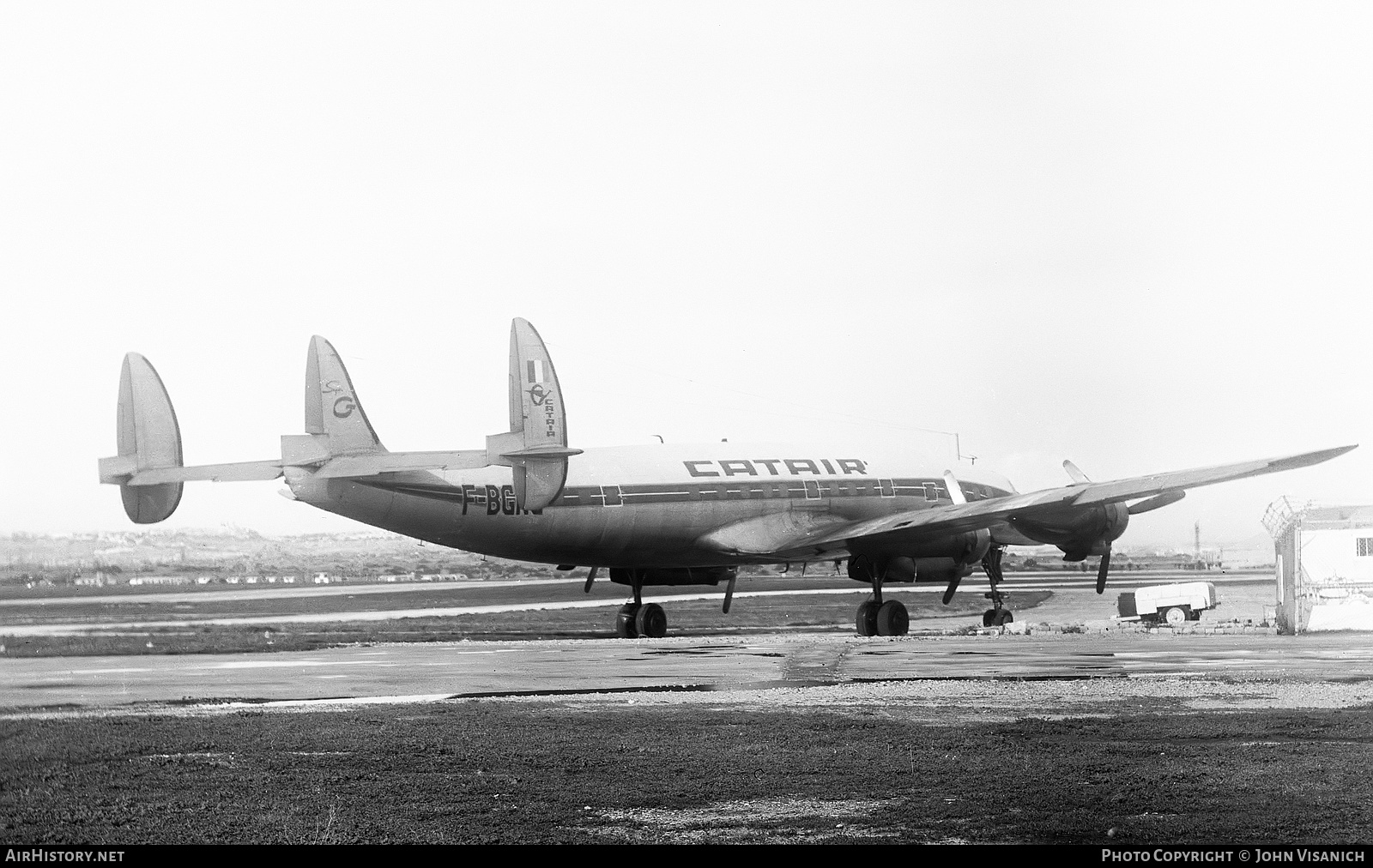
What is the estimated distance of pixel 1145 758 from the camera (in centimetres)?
1297

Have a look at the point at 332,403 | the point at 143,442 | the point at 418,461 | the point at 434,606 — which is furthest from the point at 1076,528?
the point at 434,606

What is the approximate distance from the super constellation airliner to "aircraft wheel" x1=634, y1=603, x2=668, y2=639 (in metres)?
0.04

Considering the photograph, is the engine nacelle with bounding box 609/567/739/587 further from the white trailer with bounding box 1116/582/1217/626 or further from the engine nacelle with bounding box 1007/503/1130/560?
the white trailer with bounding box 1116/582/1217/626

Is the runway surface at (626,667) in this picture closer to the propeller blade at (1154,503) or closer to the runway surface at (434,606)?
the runway surface at (434,606)

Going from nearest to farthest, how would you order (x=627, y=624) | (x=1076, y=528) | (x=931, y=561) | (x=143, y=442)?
(x=143, y=442), (x=1076, y=528), (x=931, y=561), (x=627, y=624)

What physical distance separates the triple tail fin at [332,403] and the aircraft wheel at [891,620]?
13.7 meters

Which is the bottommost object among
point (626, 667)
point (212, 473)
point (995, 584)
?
point (995, 584)

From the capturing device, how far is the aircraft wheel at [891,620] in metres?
33.0

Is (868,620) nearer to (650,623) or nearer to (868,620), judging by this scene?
(868,620)

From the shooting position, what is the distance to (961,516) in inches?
1238

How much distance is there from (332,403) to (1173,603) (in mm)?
30151

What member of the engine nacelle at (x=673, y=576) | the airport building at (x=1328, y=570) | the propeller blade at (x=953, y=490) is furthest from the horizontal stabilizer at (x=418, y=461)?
the airport building at (x=1328, y=570)
